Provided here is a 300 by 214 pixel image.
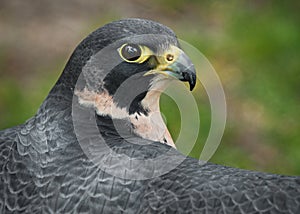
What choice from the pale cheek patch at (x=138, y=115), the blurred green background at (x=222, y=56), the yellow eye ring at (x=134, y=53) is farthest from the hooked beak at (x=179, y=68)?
the blurred green background at (x=222, y=56)

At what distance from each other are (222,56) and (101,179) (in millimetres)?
4986

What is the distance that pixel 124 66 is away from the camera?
4.73 meters

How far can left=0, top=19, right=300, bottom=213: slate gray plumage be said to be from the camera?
13.2 ft

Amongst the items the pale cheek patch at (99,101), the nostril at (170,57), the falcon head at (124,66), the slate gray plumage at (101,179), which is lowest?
the slate gray plumage at (101,179)

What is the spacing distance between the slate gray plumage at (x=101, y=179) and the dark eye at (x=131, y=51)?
0.27ft

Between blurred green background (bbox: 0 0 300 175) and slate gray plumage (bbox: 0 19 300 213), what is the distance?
286 cm

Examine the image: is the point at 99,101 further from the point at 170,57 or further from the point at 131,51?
the point at 170,57

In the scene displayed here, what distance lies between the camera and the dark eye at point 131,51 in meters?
4.65

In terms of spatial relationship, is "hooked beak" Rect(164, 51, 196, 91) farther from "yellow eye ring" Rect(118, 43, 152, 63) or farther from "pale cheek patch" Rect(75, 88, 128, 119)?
"pale cheek patch" Rect(75, 88, 128, 119)

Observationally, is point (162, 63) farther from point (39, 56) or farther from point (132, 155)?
point (39, 56)

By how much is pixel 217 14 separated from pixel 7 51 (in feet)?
8.62

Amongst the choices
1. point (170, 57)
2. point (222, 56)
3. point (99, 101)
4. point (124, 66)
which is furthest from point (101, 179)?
point (222, 56)

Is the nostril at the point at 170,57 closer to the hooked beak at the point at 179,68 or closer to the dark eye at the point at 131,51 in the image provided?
the hooked beak at the point at 179,68

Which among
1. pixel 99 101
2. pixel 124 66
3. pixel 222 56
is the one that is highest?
pixel 222 56
